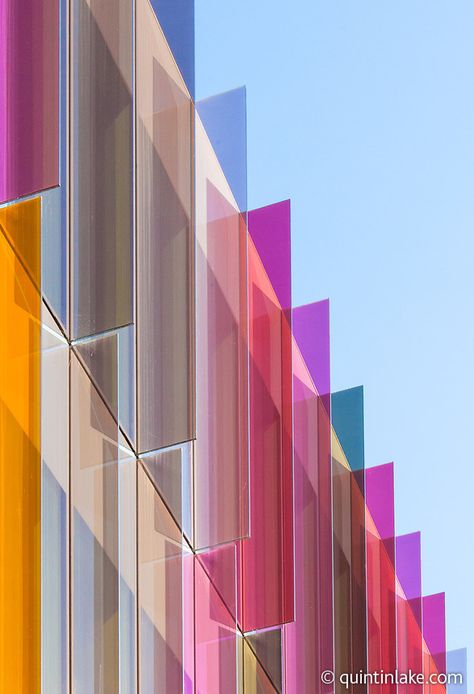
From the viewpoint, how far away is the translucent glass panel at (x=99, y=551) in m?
5.73

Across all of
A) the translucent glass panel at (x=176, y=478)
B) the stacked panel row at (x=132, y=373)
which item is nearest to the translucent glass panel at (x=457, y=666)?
the stacked panel row at (x=132, y=373)

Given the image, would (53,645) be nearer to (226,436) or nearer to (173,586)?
(173,586)

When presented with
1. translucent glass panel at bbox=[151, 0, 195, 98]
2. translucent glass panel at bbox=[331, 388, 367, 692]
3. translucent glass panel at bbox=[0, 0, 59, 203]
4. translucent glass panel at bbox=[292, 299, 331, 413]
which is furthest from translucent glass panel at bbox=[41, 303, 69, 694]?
translucent glass panel at bbox=[331, 388, 367, 692]

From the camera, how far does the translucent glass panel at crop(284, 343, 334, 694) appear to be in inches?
440

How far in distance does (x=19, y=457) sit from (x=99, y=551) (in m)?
0.93

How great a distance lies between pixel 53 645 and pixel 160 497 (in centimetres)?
168

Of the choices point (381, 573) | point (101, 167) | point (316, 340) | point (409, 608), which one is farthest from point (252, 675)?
point (409, 608)

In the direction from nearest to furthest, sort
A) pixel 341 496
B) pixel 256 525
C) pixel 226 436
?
pixel 226 436 → pixel 256 525 → pixel 341 496

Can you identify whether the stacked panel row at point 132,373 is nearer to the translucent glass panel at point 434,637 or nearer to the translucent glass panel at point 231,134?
the translucent glass panel at point 231,134

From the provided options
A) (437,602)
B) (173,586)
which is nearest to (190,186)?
(173,586)

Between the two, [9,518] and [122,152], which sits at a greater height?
[122,152]

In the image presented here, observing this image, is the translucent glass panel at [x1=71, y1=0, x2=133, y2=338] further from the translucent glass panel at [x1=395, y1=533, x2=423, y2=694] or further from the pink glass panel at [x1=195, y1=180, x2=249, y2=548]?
the translucent glass panel at [x1=395, y1=533, x2=423, y2=694]

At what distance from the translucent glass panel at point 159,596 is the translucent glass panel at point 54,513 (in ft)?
3.52

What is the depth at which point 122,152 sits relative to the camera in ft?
20.4
